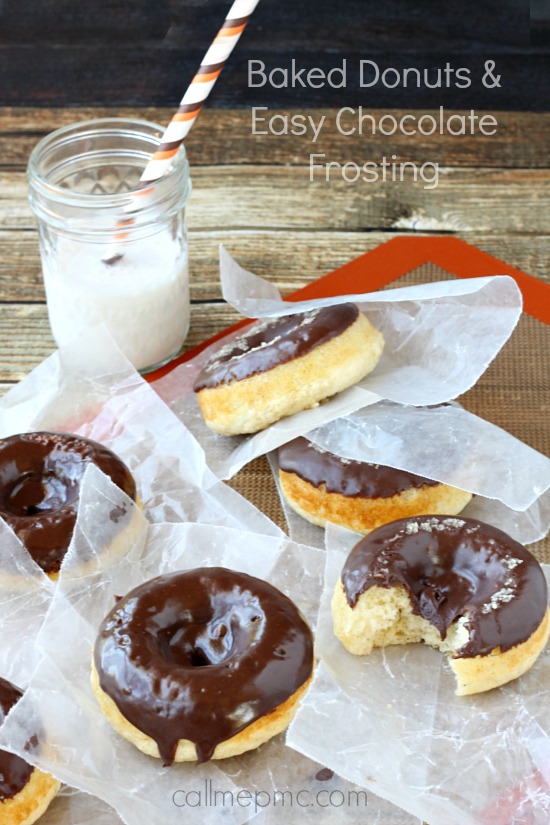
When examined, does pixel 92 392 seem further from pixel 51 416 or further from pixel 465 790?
pixel 465 790

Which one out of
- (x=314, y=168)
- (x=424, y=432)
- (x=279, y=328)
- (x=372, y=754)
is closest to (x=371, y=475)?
(x=424, y=432)

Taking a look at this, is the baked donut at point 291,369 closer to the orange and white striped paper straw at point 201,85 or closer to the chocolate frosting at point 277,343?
the chocolate frosting at point 277,343

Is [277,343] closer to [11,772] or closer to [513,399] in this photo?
[513,399]

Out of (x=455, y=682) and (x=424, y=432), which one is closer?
(x=455, y=682)

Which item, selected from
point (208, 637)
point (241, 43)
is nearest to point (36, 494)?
point (208, 637)

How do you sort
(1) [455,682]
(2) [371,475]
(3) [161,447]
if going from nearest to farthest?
(1) [455,682] < (2) [371,475] < (3) [161,447]

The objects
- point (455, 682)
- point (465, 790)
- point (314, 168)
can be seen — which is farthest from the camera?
point (314, 168)
